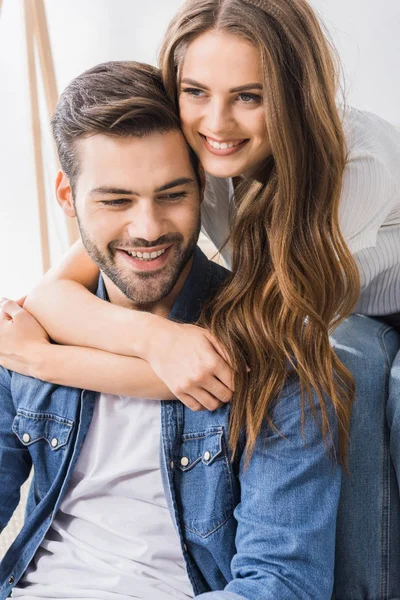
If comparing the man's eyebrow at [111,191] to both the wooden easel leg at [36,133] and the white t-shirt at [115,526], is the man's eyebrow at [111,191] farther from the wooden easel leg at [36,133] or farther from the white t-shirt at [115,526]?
the wooden easel leg at [36,133]

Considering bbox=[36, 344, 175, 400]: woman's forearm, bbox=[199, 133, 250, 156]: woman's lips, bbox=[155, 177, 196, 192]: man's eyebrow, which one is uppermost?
bbox=[199, 133, 250, 156]: woman's lips

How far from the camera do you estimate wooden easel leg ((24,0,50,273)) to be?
2.64m

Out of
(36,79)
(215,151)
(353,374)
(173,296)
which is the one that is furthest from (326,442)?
(36,79)

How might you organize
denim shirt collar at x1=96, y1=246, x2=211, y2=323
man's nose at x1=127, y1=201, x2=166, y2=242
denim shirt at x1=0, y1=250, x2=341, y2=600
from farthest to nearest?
denim shirt collar at x1=96, y1=246, x2=211, y2=323, man's nose at x1=127, y1=201, x2=166, y2=242, denim shirt at x1=0, y1=250, x2=341, y2=600

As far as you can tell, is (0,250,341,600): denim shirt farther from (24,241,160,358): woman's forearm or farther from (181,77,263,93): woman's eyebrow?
(181,77,263,93): woman's eyebrow

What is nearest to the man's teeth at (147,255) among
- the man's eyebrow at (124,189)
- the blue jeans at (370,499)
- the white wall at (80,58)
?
the man's eyebrow at (124,189)

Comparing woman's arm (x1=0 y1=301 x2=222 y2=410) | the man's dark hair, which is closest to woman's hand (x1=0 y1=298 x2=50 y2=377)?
woman's arm (x1=0 y1=301 x2=222 y2=410)

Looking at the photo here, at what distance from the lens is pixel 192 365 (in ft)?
4.27

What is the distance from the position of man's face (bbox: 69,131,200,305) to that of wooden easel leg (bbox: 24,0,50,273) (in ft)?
4.41

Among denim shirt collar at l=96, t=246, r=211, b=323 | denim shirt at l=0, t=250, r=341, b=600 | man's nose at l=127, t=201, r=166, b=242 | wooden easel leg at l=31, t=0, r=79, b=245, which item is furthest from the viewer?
wooden easel leg at l=31, t=0, r=79, b=245

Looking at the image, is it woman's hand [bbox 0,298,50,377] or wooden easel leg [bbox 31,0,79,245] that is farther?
wooden easel leg [bbox 31,0,79,245]

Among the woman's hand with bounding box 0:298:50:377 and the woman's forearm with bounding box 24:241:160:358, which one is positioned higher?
the woman's forearm with bounding box 24:241:160:358

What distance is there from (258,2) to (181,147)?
255 millimetres

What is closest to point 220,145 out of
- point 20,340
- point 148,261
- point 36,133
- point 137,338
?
point 148,261
